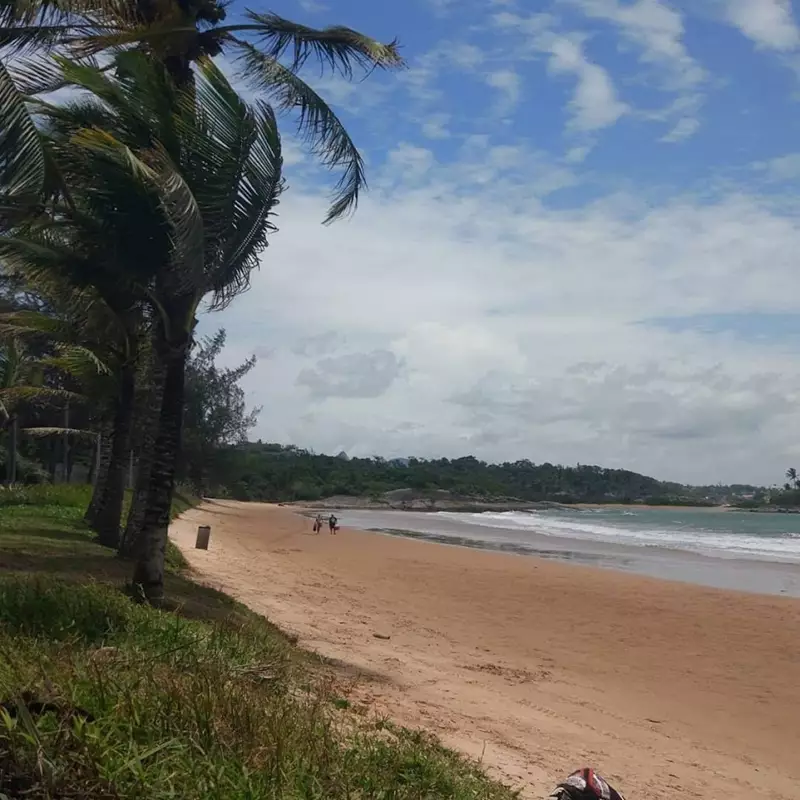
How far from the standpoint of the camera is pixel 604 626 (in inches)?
537

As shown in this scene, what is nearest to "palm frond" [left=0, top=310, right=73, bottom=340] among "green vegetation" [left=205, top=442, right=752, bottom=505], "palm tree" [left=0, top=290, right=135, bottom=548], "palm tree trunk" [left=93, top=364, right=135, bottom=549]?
"palm tree" [left=0, top=290, right=135, bottom=548]

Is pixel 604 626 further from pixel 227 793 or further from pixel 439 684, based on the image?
pixel 227 793

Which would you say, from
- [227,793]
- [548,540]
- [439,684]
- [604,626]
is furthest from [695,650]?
[548,540]

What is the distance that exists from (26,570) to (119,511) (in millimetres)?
4406

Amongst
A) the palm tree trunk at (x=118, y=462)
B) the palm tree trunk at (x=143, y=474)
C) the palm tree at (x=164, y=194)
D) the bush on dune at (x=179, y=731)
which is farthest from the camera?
the palm tree trunk at (x=118, y=462)

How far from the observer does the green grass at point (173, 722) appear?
2.99 metres

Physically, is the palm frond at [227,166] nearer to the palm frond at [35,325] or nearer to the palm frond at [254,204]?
the palm frond at [254,204]

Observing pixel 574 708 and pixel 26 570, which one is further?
pixel 26 570

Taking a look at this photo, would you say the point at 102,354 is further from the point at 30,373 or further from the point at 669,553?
the point at 669,553

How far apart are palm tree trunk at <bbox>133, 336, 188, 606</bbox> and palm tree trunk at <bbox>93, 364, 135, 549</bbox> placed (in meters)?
5.37

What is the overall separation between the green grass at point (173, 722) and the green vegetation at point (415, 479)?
3947cm

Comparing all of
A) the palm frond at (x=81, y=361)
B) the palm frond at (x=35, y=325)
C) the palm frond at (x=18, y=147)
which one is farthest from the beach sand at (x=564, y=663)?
the palm frond at (x=18, y=147)

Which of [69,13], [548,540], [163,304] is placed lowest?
[548,540]

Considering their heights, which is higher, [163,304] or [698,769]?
[163,304]
